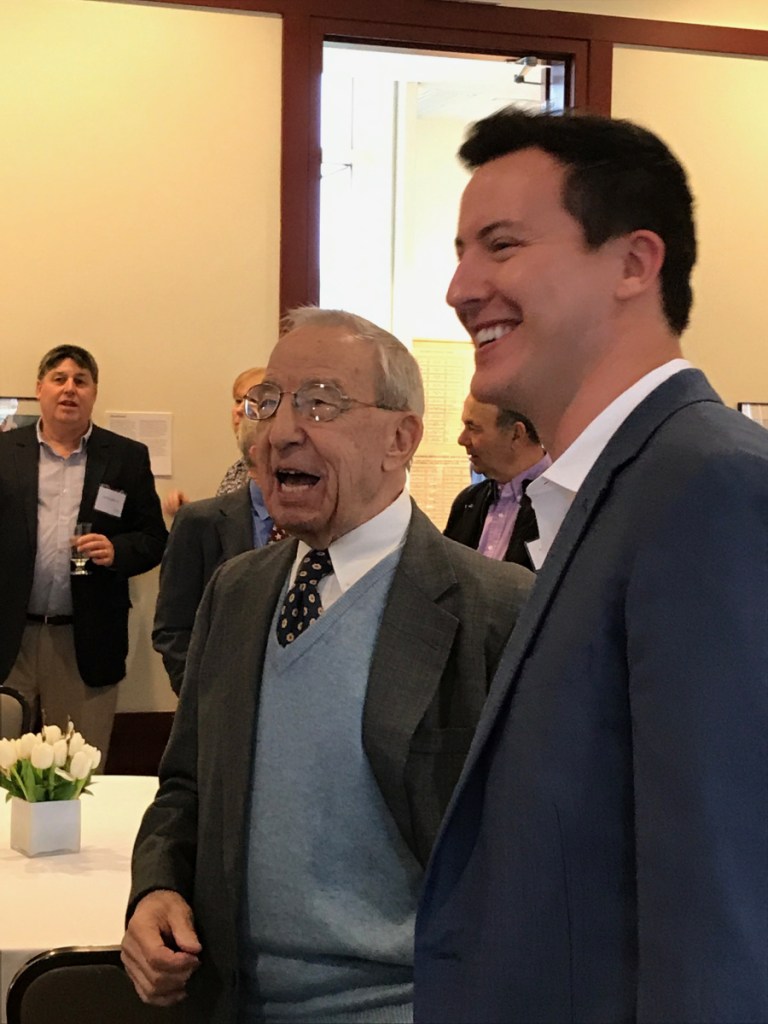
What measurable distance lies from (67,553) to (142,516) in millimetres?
371

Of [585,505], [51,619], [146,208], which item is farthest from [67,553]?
[585,505]

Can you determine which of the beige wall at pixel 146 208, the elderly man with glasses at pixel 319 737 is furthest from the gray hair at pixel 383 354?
the beige wall at pixel 146 208

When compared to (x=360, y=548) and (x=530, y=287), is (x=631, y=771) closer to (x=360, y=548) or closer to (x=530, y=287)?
(x=530, y=287)

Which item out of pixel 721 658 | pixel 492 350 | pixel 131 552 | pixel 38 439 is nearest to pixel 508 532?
pixel 131 552

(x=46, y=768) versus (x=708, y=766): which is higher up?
(x=708, y=766)

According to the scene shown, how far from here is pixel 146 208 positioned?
18.7 ft

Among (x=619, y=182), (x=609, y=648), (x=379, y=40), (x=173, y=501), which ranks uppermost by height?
(x=379, y=40)

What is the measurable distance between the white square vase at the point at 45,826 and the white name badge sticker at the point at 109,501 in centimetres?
282

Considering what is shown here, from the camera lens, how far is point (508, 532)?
395cm

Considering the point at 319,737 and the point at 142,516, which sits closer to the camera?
the point at 319,737

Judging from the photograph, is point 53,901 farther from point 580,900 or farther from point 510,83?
point 510,83

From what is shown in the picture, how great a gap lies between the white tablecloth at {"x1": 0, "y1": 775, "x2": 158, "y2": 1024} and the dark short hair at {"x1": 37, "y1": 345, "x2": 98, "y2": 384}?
8.91 feet

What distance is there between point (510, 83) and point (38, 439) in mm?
4904

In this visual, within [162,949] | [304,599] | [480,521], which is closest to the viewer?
[162,949]
